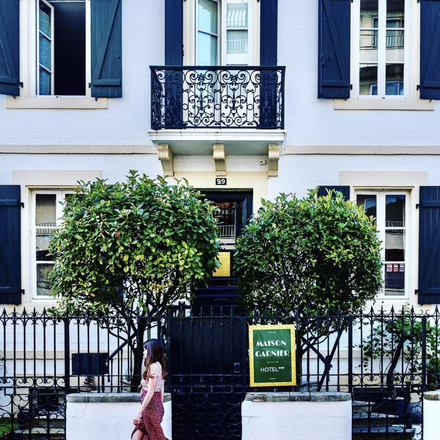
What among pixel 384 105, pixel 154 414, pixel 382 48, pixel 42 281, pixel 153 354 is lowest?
pixel 154 414

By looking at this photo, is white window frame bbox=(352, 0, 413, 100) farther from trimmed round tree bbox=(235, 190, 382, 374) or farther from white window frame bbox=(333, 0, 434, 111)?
trimmed round tree bbox=(235, 190, 382, 374)

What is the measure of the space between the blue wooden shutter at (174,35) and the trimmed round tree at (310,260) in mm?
3256

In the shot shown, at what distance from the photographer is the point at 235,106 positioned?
8.66 m

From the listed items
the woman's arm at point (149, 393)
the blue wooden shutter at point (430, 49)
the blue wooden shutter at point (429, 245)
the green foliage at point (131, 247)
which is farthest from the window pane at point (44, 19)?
the blue wooden shutter at point (429, 245)

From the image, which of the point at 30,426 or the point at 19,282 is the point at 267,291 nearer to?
the point at 30,426

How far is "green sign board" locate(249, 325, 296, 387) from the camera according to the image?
6.04 m

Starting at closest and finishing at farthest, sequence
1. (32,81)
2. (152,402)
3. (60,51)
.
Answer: (152,402) → (32,81) → (60,51)

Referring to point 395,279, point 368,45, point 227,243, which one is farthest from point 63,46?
point 395,279

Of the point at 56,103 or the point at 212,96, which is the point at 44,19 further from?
the point at 212,96

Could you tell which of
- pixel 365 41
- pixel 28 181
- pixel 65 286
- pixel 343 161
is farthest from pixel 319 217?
pixel 28 181

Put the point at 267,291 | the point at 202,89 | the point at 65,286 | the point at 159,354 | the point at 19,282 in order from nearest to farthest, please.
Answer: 1. the point at 159,354
2. the point at 65,286
3. the point at 267,291
4. the point at 202,89
5. the point at 19,282

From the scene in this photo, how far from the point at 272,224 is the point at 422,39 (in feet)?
14.9

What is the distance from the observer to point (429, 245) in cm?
863

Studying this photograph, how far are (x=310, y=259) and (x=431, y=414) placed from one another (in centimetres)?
217
